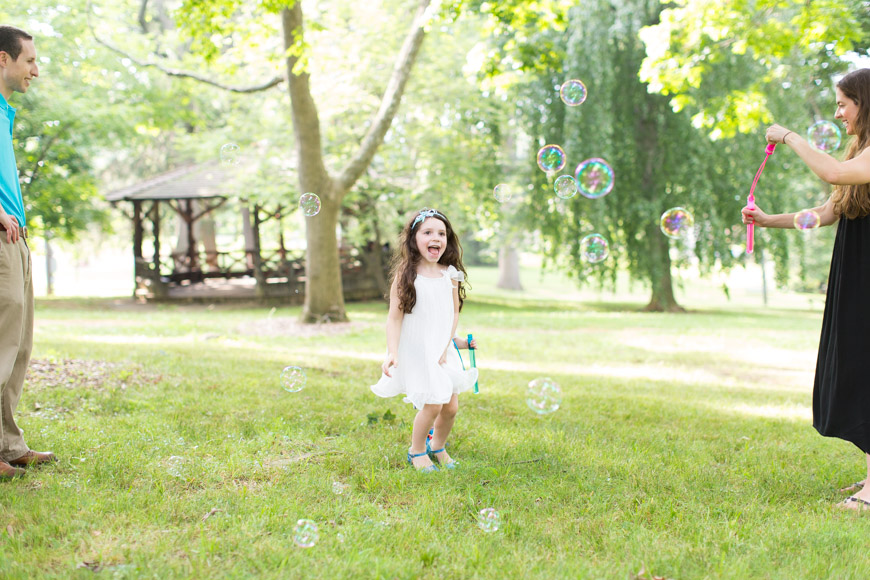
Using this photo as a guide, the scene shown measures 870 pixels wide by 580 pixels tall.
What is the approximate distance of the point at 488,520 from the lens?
332 cm

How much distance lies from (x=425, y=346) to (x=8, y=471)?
2.31 metres

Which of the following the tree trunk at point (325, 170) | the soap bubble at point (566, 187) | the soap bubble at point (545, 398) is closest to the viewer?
the soap bubble at point (545, 398)

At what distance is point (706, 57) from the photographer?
9.08 meters

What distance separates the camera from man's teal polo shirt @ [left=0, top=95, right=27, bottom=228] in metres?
3.67

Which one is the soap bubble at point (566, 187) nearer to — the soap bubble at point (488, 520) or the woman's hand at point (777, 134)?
the woman's hand at point (777, 134)

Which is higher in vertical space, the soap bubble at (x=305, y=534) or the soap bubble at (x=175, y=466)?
the soap bubble at (x=175, y=466)

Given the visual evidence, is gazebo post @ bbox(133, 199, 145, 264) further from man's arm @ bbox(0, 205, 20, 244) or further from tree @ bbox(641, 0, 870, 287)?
man's arm @ bbox(0, 205, 20, 244)

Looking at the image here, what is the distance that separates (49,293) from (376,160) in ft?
42.6

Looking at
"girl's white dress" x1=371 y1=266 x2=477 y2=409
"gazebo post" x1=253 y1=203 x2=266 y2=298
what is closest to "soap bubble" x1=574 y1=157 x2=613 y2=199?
"girl's white dress" x1=371 y1=266 x2=477 y2=409

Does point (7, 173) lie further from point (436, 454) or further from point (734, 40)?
point (734, 40)

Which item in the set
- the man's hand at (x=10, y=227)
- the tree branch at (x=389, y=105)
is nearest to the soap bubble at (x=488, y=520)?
the man's hand at (x=10, y=227)

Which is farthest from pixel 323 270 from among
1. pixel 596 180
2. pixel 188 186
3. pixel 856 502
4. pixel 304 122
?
pixel 856 502

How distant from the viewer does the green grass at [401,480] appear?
2971 millimetres

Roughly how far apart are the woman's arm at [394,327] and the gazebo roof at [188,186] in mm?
16062
